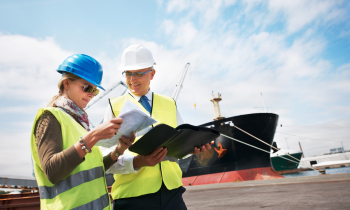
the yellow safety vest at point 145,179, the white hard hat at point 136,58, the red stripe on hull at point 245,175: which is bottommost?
the red stripe on hull at point 245,175

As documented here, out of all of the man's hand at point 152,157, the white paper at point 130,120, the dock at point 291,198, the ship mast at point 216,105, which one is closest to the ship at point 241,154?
the ship mast at point 216,105

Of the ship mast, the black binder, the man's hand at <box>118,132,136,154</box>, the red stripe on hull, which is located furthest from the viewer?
the ship mast

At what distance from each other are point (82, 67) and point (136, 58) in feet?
2.01

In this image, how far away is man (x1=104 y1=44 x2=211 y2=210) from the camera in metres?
1.57

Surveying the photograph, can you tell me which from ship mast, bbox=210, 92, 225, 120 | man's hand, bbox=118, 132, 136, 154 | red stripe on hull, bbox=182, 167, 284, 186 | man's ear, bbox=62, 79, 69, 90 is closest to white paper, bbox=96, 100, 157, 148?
man's hand, bbox=118, 132, 136, 154

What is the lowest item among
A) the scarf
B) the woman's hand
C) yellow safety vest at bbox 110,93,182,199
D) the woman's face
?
yellow safety vest at bbox 110,93,182,199

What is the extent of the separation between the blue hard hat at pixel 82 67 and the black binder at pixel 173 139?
57cm

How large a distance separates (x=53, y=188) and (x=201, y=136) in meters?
1.00

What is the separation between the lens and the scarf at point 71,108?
132 centimetres

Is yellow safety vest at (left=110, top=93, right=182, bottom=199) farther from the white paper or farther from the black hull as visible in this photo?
the black hull

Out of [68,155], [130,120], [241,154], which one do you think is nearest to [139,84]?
[130,120]

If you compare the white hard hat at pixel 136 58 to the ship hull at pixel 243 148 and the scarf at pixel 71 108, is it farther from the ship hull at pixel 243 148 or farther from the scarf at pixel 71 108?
the ship hull at pixel 243 148

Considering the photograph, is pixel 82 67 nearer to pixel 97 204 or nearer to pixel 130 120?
pixel 130 120

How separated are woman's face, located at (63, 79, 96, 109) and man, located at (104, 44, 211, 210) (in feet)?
1.24
